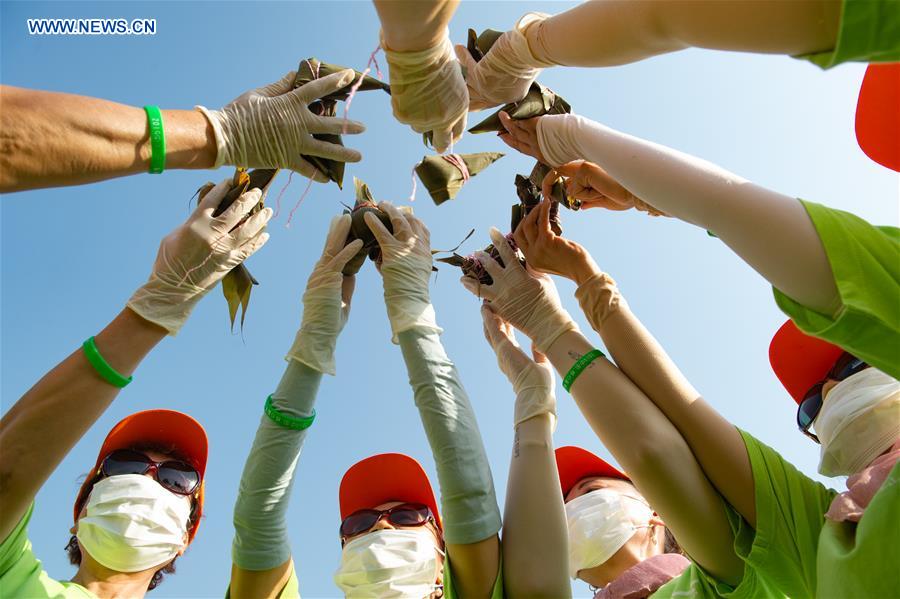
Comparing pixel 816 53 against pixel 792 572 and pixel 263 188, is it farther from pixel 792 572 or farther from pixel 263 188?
pixel 263 188

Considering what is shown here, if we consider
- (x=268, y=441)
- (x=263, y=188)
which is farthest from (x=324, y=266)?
(x=268, y=441)

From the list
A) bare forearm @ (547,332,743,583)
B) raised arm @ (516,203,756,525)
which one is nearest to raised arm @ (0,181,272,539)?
raised arm @ (516,203,756,525)

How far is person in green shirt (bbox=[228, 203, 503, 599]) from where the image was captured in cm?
366

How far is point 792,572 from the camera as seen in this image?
10.2 feet

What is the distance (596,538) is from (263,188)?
350 centimetres

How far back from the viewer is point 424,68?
323 centimetres

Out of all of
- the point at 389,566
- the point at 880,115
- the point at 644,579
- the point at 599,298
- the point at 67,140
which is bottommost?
the point at 644,579

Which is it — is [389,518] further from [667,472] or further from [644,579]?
[667,472]

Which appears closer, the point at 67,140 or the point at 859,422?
the point at 67,140

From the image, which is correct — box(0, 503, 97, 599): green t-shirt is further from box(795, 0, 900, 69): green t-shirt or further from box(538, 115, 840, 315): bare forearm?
box(795, 0, 900, 69): green t-shirt

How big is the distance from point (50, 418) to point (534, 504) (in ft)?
8.75

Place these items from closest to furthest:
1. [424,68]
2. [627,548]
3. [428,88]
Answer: [424,68] → [428,88] → [627,548]

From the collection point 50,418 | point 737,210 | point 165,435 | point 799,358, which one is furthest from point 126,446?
point 799,358

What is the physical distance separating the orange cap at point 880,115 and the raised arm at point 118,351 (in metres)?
3.83
